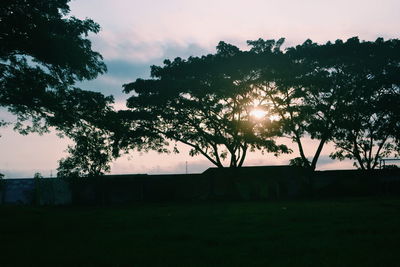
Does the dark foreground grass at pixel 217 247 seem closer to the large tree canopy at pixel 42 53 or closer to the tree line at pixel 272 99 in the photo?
the large tree canopy at pixel 42 53

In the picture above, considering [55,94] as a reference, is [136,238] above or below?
below

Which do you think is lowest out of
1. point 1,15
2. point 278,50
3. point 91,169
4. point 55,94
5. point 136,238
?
point 136,238

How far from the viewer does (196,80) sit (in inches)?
1235

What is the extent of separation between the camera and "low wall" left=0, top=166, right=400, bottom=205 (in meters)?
34.4

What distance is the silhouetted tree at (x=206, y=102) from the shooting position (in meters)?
31.3

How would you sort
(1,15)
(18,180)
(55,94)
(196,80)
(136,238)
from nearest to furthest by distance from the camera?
(136,238) < (1,15) < (55,94) < (196,80) < (18,180)

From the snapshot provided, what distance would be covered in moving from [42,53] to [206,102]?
17.5 metres

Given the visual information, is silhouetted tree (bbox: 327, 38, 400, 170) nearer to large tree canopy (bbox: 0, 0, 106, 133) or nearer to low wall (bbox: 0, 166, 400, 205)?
low wall (bbox: 0, 166, 400, 205)

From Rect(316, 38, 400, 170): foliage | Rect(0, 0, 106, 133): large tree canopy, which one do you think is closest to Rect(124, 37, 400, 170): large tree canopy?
Rect(316, 38, 400, 170): foliage

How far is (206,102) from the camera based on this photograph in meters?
32.0

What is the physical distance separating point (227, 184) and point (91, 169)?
12.9 m

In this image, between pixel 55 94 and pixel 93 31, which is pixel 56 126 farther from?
pixel 93 31

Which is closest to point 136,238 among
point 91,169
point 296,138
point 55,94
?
point 55,94

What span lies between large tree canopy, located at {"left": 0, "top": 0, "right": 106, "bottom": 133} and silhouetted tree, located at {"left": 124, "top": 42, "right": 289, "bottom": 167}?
Result: 1388cm
